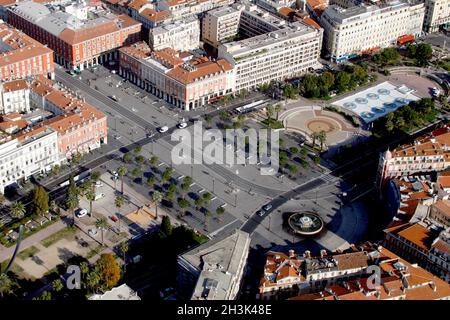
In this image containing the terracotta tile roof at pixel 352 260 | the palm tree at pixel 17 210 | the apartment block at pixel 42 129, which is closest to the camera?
the terracotta tile roof at pixel 352 260

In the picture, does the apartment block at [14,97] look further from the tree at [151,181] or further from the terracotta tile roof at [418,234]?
the terracotta tile roof at [418,234]

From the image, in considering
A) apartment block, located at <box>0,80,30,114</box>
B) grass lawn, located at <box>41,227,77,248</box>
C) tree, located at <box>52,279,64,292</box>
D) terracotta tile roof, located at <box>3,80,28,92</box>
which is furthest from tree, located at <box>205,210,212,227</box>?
terracotta tile roof, located at <box>3,80,28,92</box>

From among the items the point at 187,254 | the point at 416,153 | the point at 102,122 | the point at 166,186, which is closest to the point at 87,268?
the point at 187,254

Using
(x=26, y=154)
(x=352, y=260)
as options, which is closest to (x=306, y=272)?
(x=352, y=260)

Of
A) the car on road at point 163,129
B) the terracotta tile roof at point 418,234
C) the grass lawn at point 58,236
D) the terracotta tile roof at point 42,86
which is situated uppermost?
the terracotta tile roof at point 42,86

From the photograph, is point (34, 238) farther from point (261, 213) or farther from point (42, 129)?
point (261, 213)

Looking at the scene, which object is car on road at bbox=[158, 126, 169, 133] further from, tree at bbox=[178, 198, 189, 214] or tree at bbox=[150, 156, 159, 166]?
tree at bbox=[178, 198, 189, 214]

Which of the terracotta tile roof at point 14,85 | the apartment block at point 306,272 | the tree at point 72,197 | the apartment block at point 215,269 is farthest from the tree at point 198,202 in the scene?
the terracotta tile roof at point 14,85
